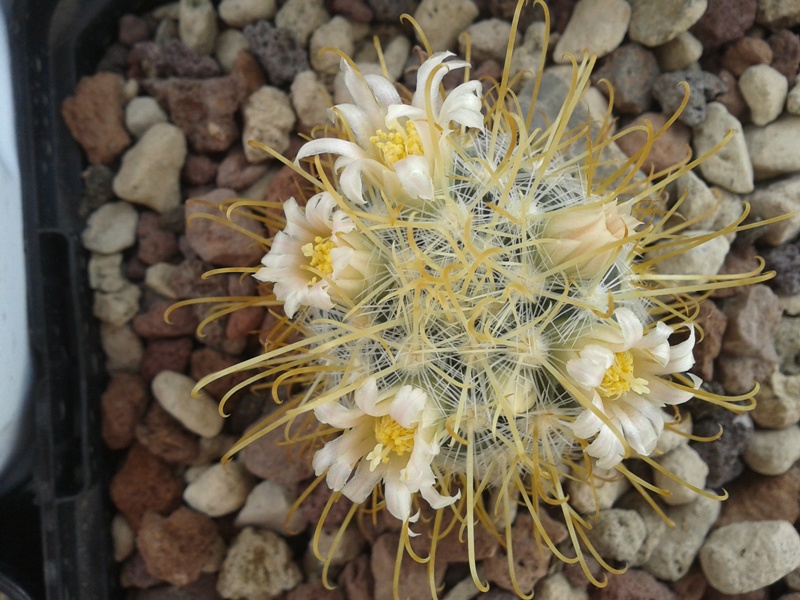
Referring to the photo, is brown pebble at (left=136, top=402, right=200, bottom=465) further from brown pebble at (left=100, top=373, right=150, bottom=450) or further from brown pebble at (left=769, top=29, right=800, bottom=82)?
brown pebble at (left=769, top=29, right=800, bottom=82)

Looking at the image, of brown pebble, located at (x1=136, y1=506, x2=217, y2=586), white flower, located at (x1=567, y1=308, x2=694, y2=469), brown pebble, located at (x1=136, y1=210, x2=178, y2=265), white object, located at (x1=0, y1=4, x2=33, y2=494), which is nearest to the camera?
white flower, located at (x1=567, y1=308, x2=694, y2=469)

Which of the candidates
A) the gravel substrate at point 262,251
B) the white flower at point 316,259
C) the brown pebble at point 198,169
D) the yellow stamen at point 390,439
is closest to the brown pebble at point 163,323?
the gravel substrate at point 262,251

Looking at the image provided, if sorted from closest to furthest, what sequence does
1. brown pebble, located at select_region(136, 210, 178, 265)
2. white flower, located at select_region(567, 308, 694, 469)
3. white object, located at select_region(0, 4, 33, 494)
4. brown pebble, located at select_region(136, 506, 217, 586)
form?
white flower, located at select_region(567, 308, 694, 469), white object, located at select_region(0, 4, 33, 494), brown pebble, located at select_region(136, 506, 217, 586), brown pebble, located at select_region(136, 210, 178, 265)

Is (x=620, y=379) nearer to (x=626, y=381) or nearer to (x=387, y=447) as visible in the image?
(x=626, y=381)

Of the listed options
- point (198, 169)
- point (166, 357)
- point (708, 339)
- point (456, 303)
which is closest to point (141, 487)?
point (166, 357)

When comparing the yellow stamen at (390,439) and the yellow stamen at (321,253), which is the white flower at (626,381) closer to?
the yellow stamen at (390,439)

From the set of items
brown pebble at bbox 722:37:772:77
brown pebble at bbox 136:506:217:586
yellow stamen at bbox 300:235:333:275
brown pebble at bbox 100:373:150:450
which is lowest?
brown pebble at bbox 136:506:217:586

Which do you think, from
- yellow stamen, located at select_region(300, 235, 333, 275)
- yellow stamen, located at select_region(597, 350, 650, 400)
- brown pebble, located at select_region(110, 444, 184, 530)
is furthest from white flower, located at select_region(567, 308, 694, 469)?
brown pebble, located at select_region(110, 444, 184, 530)

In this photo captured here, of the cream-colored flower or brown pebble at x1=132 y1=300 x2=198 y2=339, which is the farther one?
brown pebble at x1=132 y1=300 x2=198 y2=339
